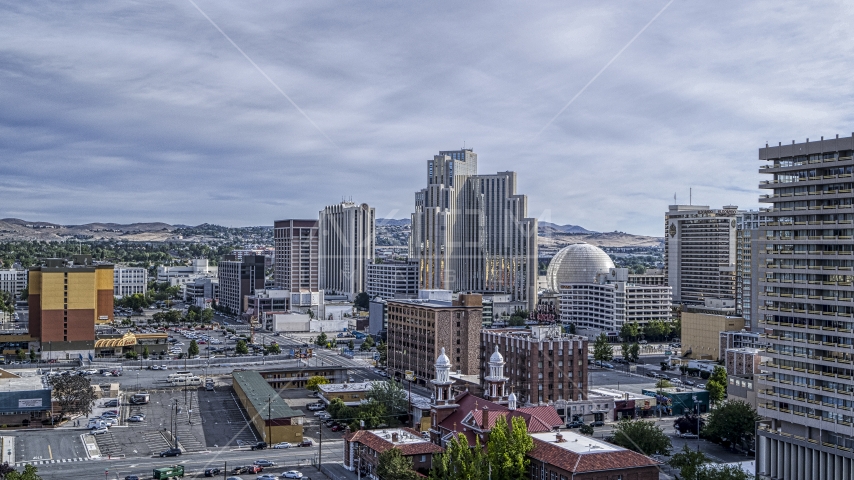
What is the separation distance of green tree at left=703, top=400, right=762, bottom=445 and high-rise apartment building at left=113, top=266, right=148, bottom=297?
284 feet

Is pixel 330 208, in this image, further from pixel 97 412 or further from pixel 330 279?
pixel 97 412

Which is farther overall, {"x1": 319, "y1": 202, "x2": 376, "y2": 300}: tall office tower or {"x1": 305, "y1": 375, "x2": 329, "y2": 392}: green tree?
{"x1": 319, "y1": 202, "x2": 376, "y2": 300}: tall office tower

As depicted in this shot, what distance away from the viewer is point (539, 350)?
118 ft

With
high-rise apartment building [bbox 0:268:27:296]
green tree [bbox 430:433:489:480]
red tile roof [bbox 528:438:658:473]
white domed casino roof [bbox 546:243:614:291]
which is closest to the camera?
green tree [bbox 430:433:489:480]

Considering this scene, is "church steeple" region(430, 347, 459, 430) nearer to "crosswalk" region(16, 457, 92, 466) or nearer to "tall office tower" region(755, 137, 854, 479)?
"tall office tower" region(755, 137, 854, 479)

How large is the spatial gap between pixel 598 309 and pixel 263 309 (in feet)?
107

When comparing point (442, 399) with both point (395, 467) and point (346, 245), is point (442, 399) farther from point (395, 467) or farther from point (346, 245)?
point (346, 245)

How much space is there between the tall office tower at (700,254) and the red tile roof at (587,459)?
60.9 m

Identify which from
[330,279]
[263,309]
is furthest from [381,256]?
[263,309]

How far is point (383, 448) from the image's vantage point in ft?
85.8

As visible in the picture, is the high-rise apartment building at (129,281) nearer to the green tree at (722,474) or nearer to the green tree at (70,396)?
the green tree at (70,396)

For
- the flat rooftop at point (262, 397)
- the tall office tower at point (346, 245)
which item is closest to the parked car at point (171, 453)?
the flat rooftop at point (262, 397)

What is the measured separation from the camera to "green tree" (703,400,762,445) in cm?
3109

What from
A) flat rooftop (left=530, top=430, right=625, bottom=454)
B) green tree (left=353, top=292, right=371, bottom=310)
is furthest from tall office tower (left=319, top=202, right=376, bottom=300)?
flat rooftop (left=530, top=430, right=625, bottom=454)
